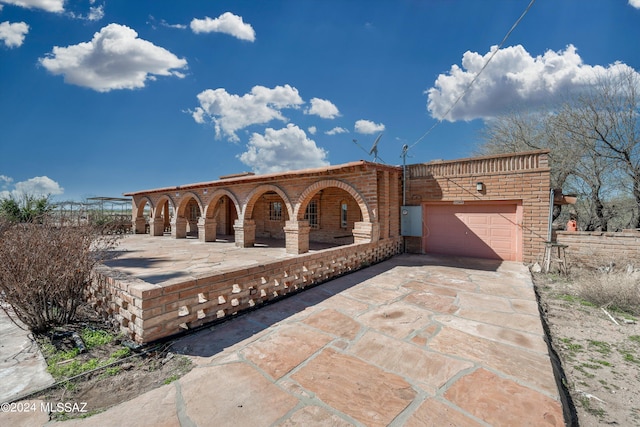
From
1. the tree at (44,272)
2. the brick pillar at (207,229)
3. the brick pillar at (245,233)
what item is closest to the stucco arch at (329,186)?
the brick pillar at (245,233)

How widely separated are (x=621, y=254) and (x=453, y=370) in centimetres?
763

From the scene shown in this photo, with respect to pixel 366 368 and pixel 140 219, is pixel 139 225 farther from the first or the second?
pixel 366 368

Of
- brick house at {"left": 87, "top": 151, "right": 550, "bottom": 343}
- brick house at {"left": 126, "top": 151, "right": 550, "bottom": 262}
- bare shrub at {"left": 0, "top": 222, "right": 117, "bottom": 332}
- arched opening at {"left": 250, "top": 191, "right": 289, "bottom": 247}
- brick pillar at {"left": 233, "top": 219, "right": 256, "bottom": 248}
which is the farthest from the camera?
arched opening at {"left": 250, "top": 191, "right": 289, "bottom": 247}

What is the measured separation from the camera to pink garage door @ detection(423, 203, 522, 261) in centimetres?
859

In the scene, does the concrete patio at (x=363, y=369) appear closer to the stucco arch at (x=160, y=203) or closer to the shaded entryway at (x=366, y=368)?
the shaded entryway at (x=366, y=368)

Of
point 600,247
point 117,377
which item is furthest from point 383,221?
point 117,377

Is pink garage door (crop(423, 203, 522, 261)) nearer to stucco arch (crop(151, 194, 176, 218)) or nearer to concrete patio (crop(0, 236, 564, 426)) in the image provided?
concrete patio (crop(0, 236, 564, 426))

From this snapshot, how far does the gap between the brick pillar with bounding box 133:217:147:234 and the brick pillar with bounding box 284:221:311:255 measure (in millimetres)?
15068

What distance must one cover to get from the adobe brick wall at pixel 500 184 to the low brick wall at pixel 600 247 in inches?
23.6

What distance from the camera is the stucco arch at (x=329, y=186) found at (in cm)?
848

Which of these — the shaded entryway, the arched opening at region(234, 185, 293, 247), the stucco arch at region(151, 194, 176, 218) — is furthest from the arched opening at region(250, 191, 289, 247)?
the shaded entryway

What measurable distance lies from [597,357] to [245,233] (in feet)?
36.3

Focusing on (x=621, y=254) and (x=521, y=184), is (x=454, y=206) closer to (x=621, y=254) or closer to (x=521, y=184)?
(x=521, y=184)

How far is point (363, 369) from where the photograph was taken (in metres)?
2.73
